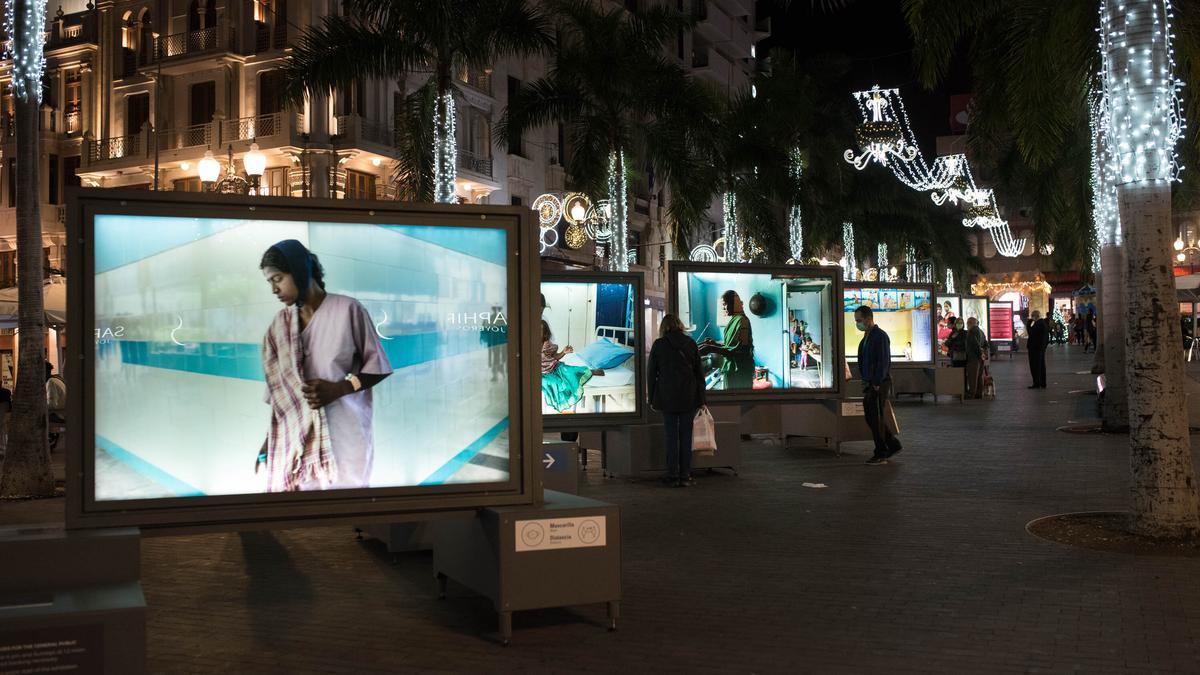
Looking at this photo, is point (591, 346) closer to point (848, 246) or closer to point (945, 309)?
point (945, 309)

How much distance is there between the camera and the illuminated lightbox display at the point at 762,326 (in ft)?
50.3

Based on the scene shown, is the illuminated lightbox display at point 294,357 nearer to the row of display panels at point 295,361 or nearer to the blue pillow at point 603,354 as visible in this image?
the row of display panels at point 295,361

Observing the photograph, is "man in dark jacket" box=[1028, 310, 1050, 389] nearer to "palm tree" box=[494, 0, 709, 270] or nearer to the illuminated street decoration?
"palm tree" box=[494, 0, 709, 270]

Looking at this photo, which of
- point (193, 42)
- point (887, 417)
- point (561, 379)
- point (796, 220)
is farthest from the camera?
point (796, 220)

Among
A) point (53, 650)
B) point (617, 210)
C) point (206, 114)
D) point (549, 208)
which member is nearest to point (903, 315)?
point (617, 210)

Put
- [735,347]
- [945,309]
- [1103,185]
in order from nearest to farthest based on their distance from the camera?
[735,347] < [1103,185] < [945,309]

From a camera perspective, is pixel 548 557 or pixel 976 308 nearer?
pixel 548 557

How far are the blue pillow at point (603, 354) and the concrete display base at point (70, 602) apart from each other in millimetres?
8649

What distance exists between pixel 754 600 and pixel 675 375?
5.77 m

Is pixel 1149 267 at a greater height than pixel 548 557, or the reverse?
pixel 1149 267

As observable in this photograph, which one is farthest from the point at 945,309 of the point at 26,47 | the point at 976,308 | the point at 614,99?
the point at 26,47

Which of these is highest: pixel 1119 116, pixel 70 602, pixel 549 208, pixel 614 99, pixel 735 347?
pixel 614 99

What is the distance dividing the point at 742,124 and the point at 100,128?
2381cm

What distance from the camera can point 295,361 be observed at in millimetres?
6180
